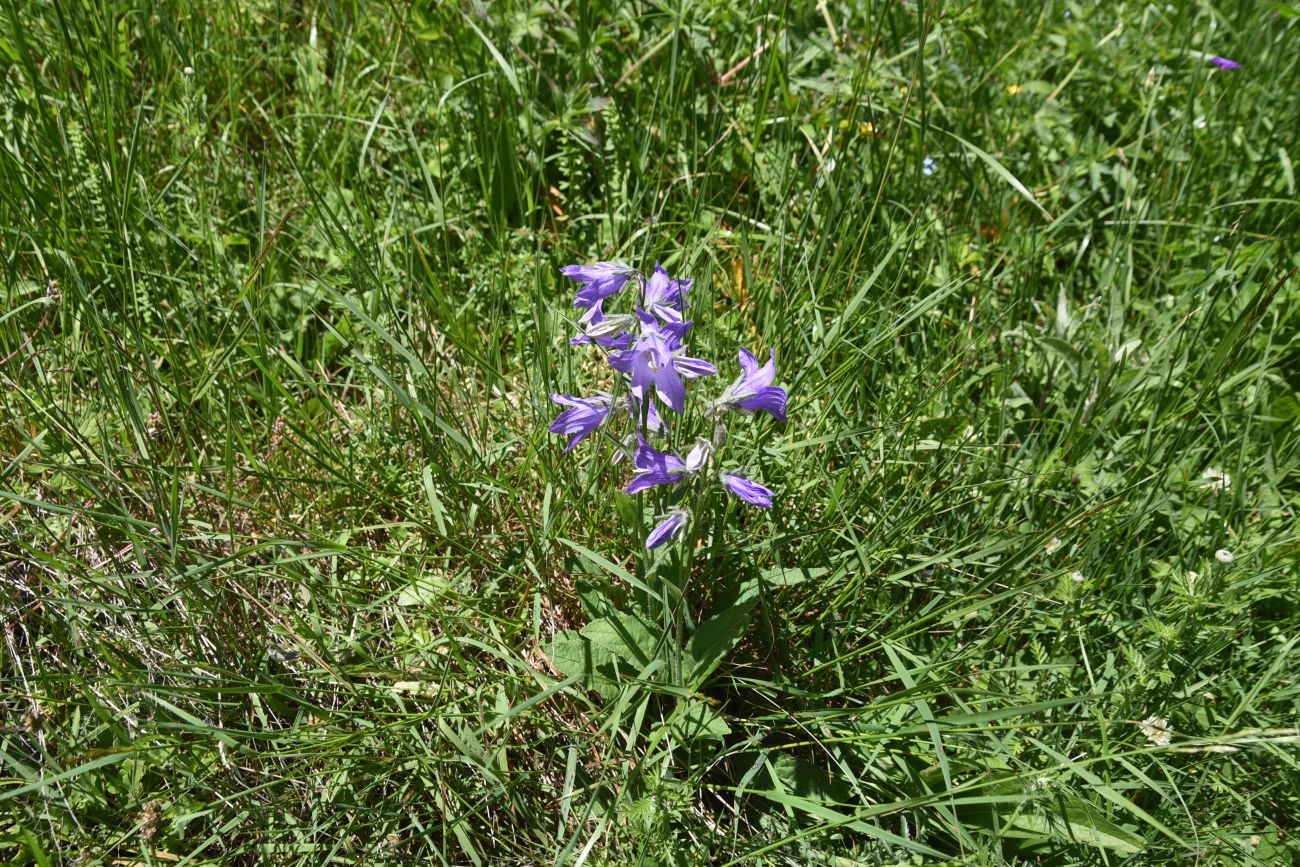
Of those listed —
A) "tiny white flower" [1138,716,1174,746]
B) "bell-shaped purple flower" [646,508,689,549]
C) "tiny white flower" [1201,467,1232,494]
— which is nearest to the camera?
"bell-shaped purple flower" [646,508,689,549]

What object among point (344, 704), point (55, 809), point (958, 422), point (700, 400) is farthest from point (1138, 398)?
point (55, 809)

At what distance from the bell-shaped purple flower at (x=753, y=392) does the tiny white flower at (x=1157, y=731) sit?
0.99 meters

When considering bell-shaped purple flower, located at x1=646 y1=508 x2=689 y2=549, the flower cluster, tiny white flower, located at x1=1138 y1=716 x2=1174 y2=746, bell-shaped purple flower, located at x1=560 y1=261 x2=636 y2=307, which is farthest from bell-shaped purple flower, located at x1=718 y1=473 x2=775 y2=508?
tiny white flower, located at x1=1138 y1=716 x2=1174 y2=746

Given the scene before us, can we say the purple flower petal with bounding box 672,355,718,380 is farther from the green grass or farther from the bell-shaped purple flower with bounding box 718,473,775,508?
the green grass

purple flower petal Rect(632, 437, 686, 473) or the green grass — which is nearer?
purple flower petal Rect(632, 437, 686, 473)

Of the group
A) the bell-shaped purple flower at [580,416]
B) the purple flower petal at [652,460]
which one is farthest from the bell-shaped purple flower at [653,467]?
the bell-shaped purple flower at [580,416]

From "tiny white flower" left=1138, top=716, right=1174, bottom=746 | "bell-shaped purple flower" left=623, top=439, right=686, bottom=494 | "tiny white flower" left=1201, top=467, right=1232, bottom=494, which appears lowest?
"tiny white flower" left=1138, top=716, right=1174, bottom=746

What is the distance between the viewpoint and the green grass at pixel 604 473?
1.94 metres

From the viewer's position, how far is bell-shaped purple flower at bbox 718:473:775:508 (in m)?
1.68

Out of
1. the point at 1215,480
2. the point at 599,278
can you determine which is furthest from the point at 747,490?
the point at 1215,480

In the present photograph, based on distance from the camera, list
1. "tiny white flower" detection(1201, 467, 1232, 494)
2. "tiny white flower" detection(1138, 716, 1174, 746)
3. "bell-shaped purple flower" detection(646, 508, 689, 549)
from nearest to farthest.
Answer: "bell-shaped purple flower" detection(646, 508, 689, 549), "tiny white flower" detection(1138, 716, 1174, 746), "tiny white flower" detection(1201, 467, 1232, 494)

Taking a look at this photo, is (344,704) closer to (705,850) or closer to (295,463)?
(295,463)

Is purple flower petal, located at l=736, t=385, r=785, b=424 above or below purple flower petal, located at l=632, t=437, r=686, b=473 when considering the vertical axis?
above

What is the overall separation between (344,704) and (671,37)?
7.11 ft
